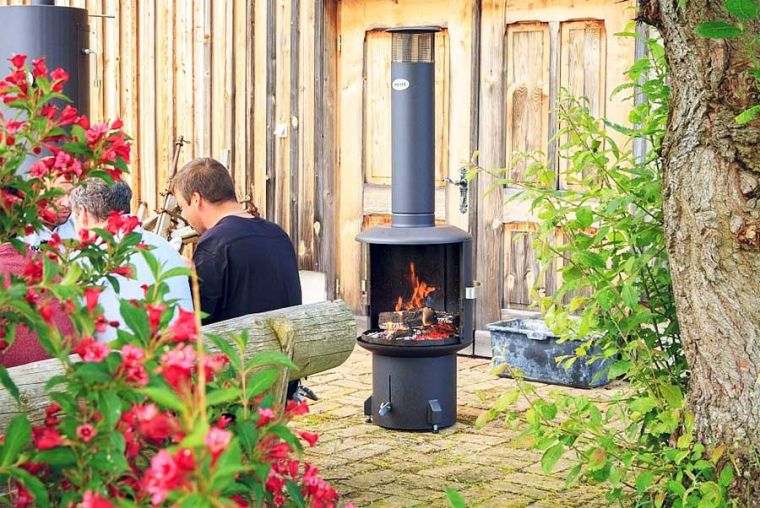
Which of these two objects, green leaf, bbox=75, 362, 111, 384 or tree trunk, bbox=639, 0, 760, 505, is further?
tree trunk, bbox=639, 0, 760, 505

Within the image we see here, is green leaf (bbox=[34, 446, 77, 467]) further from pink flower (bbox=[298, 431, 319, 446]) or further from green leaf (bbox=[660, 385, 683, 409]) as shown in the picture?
green leaf (bbox=[660, 385, 683, 409])

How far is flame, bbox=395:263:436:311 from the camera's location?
23.0 ft

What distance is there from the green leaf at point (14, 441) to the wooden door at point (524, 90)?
21.0 ft

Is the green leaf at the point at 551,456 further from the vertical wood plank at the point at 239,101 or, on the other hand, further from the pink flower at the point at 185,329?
the vertical wood plank at the point at 239,101

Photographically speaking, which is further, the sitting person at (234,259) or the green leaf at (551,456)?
the sitting person at (234,259)

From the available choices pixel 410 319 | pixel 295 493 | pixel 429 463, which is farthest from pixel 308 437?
pixel 410 319

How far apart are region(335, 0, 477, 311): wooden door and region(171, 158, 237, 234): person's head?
3.16 m

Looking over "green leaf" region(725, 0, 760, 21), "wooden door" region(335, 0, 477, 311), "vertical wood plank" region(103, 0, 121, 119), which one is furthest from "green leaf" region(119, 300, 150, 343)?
"vertical wood plank" region(103, 0, 121, 119)

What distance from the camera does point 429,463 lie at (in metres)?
6.23

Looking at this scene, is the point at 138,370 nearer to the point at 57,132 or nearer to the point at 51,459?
the point at 51,459

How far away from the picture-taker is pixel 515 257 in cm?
868

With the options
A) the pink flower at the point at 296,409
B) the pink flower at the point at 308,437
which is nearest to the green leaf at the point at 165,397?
the pink flower at the point at 296,409

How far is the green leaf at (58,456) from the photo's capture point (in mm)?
1936

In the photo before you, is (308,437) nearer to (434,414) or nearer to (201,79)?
(434,414)
